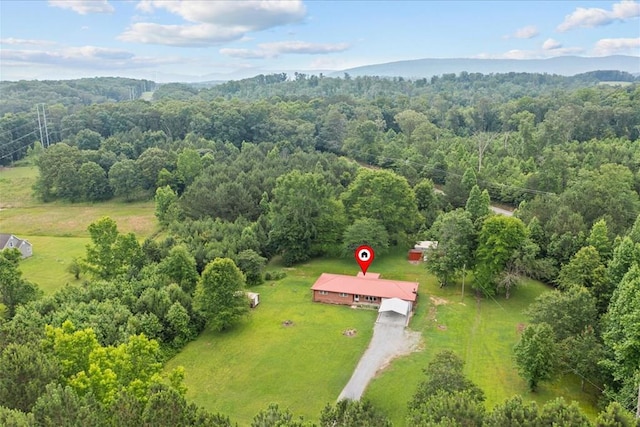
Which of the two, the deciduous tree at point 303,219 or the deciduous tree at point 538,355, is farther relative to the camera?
the deciduous tree at point 303,219

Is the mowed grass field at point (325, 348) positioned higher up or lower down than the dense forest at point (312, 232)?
lower down

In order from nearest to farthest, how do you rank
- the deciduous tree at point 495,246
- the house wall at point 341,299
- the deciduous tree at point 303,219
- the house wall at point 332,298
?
the deciduous tree at point 495,246, the house wall at point 341,299, the house wall at point 332,298, the deciduous tree at point 303,219

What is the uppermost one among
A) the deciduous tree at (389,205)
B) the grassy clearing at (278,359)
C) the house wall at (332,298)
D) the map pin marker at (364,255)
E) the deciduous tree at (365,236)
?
the deciduous tree at (389,205)

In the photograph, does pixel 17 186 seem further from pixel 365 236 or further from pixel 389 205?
pixel 389 205

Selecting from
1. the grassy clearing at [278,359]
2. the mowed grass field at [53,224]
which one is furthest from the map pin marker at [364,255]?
the mowed grass field at [53,224]

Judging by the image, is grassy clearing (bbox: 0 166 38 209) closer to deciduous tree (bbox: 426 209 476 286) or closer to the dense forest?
the dense forest

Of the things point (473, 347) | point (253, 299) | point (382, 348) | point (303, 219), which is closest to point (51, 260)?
point (253, 299)

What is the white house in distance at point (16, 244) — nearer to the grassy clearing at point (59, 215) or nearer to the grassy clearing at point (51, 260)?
the grassy clearing at point (51, 260)
